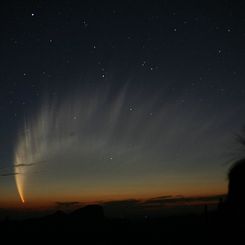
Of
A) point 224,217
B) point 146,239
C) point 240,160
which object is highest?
point 240,160

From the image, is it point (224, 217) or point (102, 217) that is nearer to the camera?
point (224, 217)

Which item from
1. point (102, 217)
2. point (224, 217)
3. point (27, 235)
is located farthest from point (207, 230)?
point (102, 217)

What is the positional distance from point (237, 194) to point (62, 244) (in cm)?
2024

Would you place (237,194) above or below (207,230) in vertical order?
above

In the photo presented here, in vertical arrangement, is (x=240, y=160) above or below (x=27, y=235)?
above

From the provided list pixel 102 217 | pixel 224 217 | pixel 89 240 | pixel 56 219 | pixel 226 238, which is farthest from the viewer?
pixel 102 217

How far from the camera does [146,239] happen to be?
35688 millimetres

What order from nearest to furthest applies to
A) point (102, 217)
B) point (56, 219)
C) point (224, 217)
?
1. point (224, 217)
2. point (56, 219)
3. point (102, 217)

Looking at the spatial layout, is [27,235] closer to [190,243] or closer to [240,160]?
[190,243]

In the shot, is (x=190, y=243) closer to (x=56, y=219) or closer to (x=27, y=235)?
(x=27, y=235)

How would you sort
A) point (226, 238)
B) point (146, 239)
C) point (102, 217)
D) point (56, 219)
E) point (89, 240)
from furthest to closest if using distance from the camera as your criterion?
point (102, 217) → point (56, 219) → point (89, 240) → point (146, 239) → point (226, 238)

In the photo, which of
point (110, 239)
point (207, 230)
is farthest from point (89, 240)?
point (207, 230)

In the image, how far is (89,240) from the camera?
38281 mm

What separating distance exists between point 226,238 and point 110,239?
18.7 m
